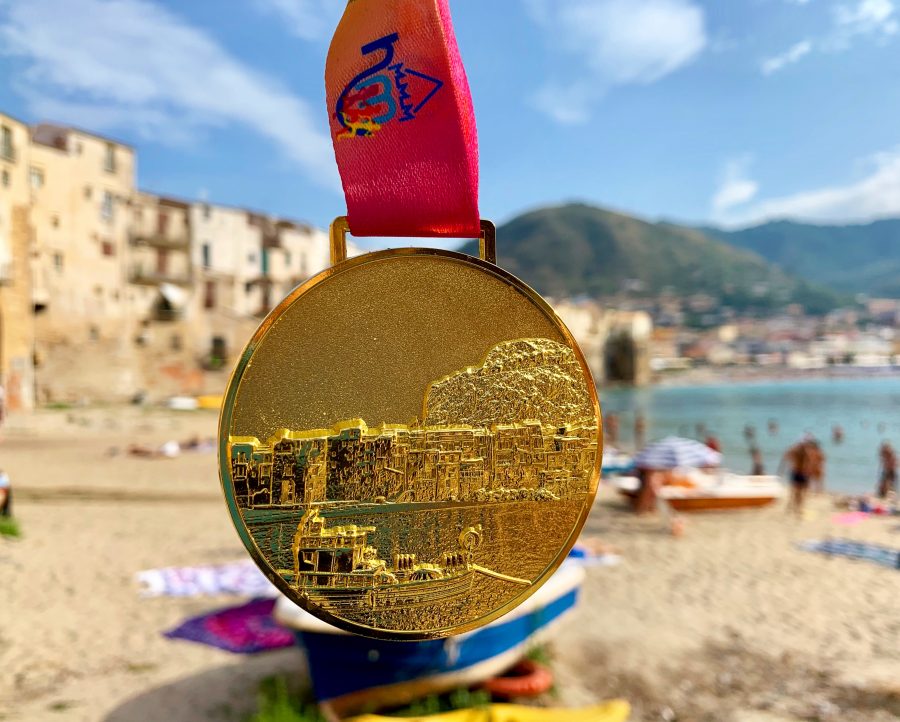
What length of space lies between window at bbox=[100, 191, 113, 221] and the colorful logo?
38199 mm

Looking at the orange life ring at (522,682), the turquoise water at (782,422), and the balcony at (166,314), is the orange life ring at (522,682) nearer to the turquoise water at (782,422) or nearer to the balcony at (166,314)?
the turquoise water at (782,422)

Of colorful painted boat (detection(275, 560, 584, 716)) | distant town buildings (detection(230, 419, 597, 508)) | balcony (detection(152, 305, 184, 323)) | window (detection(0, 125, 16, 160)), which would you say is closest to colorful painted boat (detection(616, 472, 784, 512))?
colorful painted boat (detection(275, 560, 584, 716))

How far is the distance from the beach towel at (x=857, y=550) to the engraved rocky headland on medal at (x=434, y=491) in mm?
11452

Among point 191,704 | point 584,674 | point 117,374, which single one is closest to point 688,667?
point 584,674

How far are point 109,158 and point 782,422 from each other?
45661 millimetres

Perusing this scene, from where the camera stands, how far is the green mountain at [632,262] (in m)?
144

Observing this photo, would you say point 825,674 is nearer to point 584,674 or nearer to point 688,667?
point 688,667

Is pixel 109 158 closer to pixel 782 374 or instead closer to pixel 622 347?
pixel 622 347

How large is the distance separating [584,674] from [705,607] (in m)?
2.72

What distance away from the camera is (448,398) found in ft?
3.82

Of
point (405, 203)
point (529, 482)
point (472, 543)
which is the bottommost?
point (472, 543)

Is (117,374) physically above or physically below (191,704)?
above

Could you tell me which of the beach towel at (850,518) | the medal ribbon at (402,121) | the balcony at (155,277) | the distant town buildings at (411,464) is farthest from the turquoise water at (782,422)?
the balcony at (155,277)

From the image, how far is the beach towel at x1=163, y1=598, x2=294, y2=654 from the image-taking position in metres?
6.70
